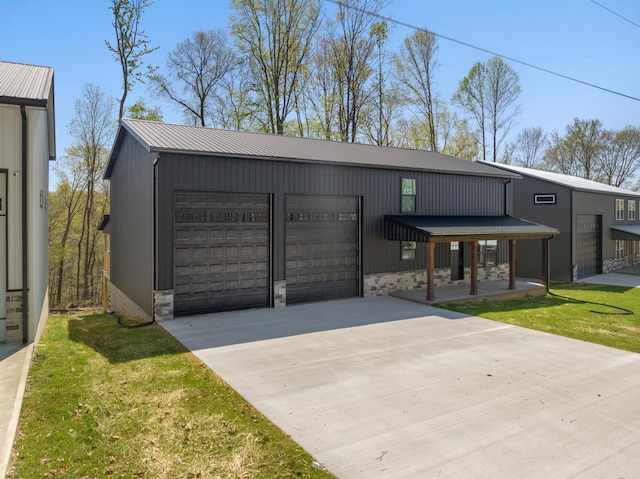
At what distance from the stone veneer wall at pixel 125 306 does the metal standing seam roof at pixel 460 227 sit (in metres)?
7.48

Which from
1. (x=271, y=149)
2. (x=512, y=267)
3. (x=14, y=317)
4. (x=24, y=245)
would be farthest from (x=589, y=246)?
(x=14, y=317)

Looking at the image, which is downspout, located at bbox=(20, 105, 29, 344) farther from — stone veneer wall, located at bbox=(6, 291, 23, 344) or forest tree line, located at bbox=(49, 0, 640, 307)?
forest tree line, located at bbox=(49, 0, 640, 307)

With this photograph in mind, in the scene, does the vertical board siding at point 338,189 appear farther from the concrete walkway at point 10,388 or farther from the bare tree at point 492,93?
the bare tree at point 492,93

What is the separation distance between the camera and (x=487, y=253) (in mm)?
16516

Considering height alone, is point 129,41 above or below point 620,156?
above

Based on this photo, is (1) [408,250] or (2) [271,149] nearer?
(2) [271,149]

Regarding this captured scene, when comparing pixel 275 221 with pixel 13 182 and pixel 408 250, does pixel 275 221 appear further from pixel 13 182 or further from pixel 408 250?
pixel 13 182

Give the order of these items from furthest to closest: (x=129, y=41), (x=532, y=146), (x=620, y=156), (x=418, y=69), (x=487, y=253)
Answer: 1. (x=532, y=146)
2. (x=620, y=156)
3. (x=418, y=69)
4. (x=129, y=41)
5. (x=487, y=253)

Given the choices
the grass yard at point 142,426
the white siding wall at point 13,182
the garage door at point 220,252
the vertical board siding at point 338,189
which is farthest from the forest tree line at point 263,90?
the grass yard at point 142,426

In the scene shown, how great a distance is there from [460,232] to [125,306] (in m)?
10.6

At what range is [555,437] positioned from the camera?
4406 mm

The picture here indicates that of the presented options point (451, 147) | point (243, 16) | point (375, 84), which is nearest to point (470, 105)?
point (451, 147)

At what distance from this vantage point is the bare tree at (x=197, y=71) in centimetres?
2508

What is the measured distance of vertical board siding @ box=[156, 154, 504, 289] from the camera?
32.0 feet
